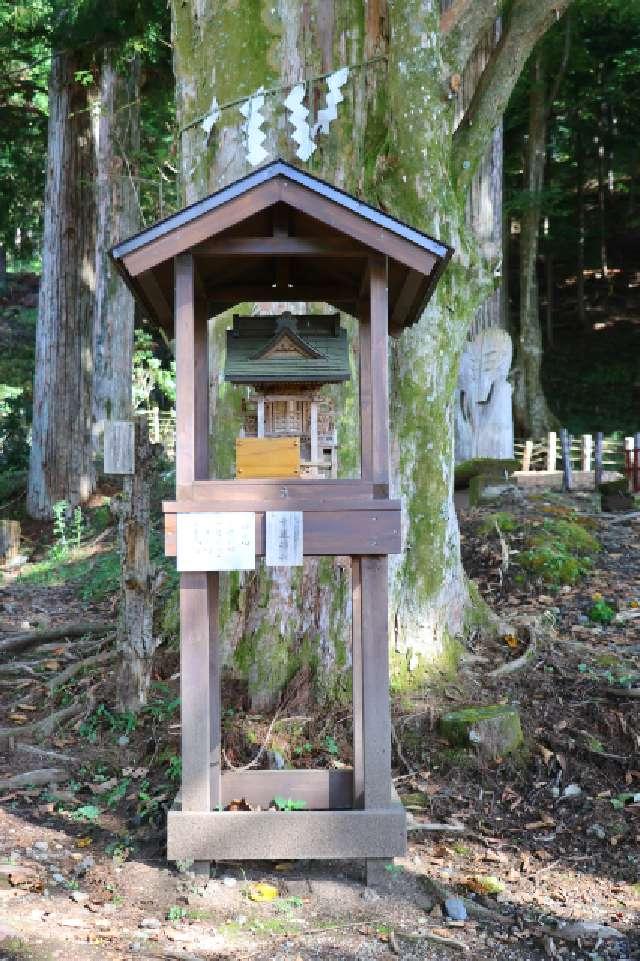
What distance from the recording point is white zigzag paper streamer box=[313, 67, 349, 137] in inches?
226

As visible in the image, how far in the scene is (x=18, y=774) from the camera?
5238mm

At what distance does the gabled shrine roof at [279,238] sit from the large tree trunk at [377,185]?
4.67 ft

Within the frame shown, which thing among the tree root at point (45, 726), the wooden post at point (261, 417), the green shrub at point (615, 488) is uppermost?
the wooden post at point (261, 417)

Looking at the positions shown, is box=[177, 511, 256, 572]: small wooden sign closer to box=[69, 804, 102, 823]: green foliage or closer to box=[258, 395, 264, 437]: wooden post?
box=[258, 395, 264, 437]: wooden post

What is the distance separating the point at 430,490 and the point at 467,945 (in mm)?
3201

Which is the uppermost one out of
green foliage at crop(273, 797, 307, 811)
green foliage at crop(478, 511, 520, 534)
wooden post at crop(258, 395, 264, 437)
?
wooden post at crop(258, 395, 264, 437)

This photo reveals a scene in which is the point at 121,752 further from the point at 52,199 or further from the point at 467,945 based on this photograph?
the point at 52,199

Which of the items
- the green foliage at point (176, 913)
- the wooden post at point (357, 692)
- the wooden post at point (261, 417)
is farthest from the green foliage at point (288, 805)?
the wooden post at point (261, 417)

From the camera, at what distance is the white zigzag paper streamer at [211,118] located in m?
5.77

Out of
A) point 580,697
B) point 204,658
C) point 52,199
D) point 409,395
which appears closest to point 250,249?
point 204,658

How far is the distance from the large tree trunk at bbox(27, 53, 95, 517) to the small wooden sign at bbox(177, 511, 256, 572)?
11.0m

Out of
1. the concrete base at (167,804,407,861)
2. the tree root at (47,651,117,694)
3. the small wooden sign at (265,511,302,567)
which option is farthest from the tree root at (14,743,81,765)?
the small wooden sign at (265,511,302,567)

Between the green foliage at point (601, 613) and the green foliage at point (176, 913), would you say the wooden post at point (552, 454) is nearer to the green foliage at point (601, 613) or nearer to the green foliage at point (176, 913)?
the green foliage at point (601, 613)

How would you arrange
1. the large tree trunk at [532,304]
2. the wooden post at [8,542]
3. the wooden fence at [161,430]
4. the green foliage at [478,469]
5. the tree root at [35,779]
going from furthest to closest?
the large tree trunk at [532,304] → the wooden fence at [161,430] → the wooden post at [8,542] → the green foliage at [478,469] → the tree root at [35,779]
